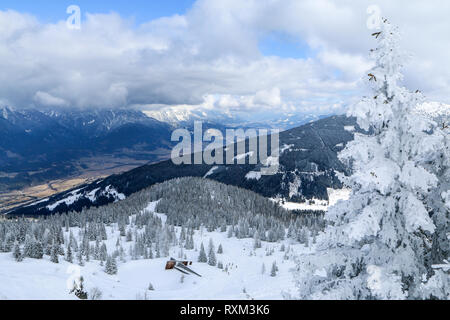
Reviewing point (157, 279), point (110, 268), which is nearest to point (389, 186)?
point (157, 279)

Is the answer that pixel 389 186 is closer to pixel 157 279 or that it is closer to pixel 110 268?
pixel 157 279

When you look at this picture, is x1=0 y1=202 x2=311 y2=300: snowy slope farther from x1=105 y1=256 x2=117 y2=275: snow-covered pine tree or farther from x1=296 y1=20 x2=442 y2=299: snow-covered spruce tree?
x1=296 y1=20 x2=442 y2=299: snow-covered spruce tree

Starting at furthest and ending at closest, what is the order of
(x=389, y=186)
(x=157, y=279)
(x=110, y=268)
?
(x=157, y=279), (x=110, y=268), (x=389, y=186)

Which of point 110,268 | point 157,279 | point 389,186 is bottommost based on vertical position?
point 157,279

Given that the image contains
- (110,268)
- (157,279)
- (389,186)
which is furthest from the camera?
(157,279)

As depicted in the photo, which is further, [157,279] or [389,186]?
[157,279]

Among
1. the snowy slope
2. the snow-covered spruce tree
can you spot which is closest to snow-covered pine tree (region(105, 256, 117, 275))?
the snowy slope

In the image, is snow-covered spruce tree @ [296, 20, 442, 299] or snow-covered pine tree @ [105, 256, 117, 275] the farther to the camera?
snow-covered pine tree @ [105, 256, 117, 275]
